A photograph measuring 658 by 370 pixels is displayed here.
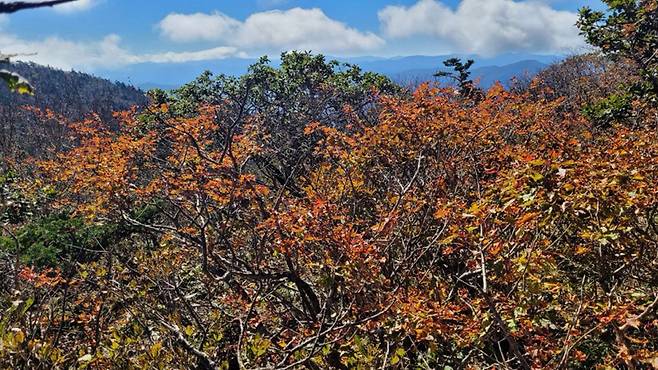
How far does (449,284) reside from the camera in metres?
7.44

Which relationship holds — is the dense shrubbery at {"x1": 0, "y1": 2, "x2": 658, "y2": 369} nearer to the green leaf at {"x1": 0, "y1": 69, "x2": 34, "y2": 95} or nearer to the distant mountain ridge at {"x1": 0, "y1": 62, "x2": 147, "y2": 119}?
the green leaf at {"x1": 0, "y1": 69, "x2": 34, "y2": 95}

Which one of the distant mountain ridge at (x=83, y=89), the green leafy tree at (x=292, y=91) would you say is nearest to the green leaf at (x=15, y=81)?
the green leafy tree at (x=292, y=91)

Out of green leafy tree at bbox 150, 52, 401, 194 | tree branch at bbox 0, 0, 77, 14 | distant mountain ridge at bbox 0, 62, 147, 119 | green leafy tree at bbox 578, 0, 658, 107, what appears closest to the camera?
tree branch at bbox 0, 0, 77, 14

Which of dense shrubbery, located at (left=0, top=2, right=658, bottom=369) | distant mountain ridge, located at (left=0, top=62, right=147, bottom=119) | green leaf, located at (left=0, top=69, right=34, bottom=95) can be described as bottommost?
distant mountain ridge, located at (left=0, top=62, right=147, bottom=119)

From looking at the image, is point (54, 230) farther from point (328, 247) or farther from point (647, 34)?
point (647, 34)

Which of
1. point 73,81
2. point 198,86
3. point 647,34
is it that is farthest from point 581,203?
point 73,81

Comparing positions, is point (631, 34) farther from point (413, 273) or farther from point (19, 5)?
point (19, 5)

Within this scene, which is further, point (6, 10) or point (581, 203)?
point (581, 203)

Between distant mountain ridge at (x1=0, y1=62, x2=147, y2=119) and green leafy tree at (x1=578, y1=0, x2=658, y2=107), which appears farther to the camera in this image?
distant mountain ridge at (x1=0, y1=62, x2=147, y2=119)

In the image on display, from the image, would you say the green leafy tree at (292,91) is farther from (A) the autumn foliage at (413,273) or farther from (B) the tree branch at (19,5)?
(B) the tree branch at (19,5)

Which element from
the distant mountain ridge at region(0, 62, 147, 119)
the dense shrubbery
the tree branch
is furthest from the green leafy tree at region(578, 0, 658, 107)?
the distant mountain ridge at region(0, 62, 147, 119)

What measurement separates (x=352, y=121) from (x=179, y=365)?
44.6ft

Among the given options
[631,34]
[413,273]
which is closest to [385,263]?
[413,273]

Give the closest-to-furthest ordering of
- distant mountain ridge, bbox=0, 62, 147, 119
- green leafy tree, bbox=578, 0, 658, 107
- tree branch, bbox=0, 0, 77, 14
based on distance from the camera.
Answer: tree branch, bbox=0, 0, 77, 14
green leafy tree, bbox=578, 0, 658, 107
distant mountain ridge, bbox=0, 62, 147, 119
